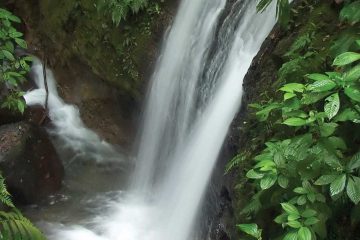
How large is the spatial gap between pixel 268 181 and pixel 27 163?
4.72m

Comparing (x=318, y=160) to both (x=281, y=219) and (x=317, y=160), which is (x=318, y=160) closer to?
(x=317, y=160)

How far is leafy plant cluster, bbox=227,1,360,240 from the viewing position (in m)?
2.23

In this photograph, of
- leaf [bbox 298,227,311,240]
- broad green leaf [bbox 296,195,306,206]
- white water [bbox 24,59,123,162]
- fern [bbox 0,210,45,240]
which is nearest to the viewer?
fern [bbox 0,210,45,240]

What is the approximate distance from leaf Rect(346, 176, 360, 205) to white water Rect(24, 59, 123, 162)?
5.92m

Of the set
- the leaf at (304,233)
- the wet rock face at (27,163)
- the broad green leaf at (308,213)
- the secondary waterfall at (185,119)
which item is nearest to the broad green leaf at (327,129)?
the broad green leaf at (308,213)

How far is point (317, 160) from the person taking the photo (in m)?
2.39

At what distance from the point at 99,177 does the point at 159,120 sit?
53.1 inches

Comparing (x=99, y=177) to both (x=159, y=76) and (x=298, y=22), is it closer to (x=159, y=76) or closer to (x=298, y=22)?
(x=159, y=76)

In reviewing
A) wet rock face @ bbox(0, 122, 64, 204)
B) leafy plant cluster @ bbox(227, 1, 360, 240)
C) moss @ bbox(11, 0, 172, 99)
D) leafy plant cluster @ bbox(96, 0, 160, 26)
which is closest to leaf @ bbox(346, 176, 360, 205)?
leafy plant cluster @ bbox(227, 1, 360, 240)

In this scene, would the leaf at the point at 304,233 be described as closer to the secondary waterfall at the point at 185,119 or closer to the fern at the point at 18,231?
the fern at the point at 18,231

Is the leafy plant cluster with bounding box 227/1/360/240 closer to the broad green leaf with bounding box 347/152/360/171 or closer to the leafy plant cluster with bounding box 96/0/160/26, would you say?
the broad green leaf with bounding box 347/152/360/171

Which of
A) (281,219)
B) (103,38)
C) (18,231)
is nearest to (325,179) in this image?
(281,219)

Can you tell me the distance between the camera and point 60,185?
22.7 feet

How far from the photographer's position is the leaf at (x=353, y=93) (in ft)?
7.21
